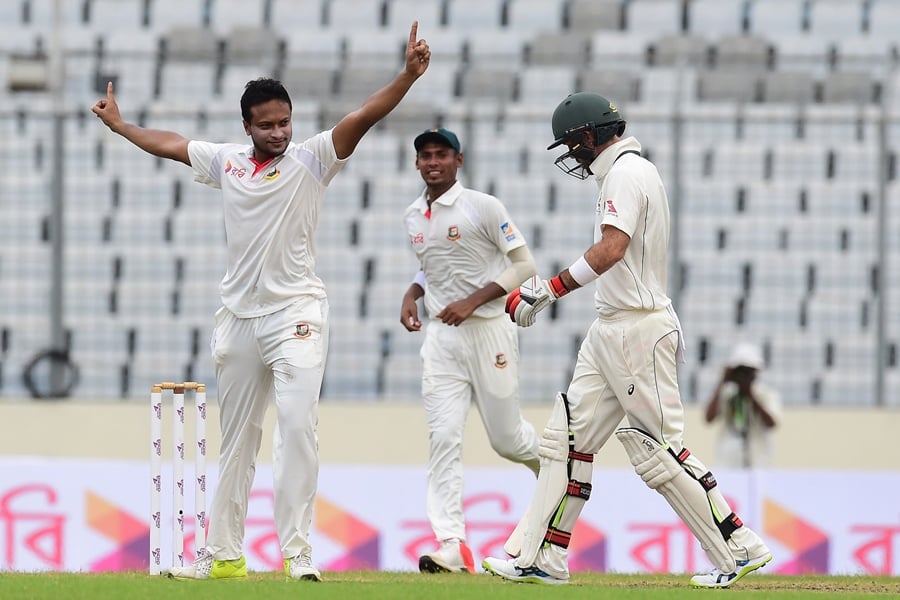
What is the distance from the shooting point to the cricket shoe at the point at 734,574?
6980mm

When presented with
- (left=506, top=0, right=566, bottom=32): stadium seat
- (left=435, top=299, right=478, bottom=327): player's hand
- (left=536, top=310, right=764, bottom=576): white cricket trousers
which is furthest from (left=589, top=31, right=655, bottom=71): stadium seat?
(left=536, top=310, right=764, bottom=576): white cricket trousers

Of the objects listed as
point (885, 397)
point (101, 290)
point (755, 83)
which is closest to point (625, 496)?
point (885, 397)

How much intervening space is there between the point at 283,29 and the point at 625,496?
A: 795cm

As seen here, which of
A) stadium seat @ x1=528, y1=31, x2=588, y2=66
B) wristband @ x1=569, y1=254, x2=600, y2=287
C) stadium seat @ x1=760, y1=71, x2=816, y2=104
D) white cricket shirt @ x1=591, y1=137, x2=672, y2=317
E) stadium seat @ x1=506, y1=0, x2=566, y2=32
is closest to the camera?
wristband @ x1=569, y1=254, x2=600, y2=287

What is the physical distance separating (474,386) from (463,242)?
79 centimetres

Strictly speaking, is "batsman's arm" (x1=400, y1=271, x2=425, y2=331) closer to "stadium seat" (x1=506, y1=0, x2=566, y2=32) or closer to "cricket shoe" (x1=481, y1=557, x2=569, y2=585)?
"cricket shoe" (x1=481, y1=557, x2=569, y2=585)

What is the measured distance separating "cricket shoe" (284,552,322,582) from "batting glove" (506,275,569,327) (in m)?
1.37

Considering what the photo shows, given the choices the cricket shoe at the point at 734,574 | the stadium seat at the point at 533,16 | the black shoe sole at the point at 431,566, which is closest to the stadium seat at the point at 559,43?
the stadium seat at the point at 533,16

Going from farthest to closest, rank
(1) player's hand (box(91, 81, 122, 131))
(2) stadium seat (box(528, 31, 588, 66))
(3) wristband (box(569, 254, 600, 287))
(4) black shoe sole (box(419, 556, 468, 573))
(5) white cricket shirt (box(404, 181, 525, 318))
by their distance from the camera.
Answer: (2) stadium seat (box(528, 31, 588, 66)) < (5) white cricket shirt (box(404, 181, 525, 318)) < (4) black shoe sole (box(419, 556, 468, 573)) < (1) player's hand (box(91, 81, 122, 131)) < (3) wristband (box(569, 254, 600, 287))

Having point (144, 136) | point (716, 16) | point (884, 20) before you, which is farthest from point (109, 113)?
point (884, 20)

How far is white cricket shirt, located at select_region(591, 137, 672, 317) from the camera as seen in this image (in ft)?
22.7

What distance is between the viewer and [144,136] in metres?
7.38

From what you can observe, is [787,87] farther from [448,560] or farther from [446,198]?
[448,560]

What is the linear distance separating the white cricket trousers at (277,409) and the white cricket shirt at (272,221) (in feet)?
0.26
